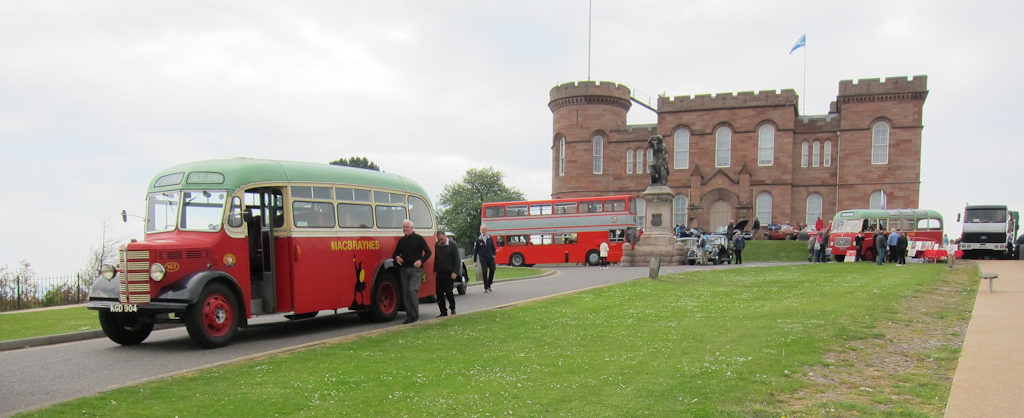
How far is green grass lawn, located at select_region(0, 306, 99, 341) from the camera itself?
11039 millimetres

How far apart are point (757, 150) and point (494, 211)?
75.8ft

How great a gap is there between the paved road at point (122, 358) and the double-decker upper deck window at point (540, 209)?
2200 centimetres

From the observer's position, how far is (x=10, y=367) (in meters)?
8.14

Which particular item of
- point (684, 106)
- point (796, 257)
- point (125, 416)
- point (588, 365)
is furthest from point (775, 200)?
Answer: point (125, 416)

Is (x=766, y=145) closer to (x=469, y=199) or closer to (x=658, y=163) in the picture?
(x=658, y=163)

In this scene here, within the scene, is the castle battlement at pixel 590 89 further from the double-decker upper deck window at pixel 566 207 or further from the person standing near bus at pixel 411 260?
the person standing near bus at pixel 411 260

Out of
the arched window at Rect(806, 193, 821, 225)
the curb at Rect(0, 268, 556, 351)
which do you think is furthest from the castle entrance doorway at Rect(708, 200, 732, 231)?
the curb at Rect(0, 268, 556, 351)

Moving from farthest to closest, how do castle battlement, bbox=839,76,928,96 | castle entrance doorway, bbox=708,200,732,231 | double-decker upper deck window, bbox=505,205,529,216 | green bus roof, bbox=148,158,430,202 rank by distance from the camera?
castle entrance doorway, bbox=708,200,732,231, castle battlement, bbox=839,76,928,96, double-decker upper deck window, bbox=505,205,529,216, green bus roof, bbox=148,158,430,202

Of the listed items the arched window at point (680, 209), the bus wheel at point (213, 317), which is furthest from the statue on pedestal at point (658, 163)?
the bus wheel at point (213, 317)

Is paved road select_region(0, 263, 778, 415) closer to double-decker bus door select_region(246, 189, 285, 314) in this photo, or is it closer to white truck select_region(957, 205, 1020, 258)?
double-decker bus door select_region(246, 189, 285, 314)

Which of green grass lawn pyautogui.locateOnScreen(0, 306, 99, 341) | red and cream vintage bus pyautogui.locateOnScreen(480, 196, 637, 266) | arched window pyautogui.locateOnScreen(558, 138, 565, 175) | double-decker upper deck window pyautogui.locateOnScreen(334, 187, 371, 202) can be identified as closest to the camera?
green grass lawn pyautogui.locateOnScreen(0, 306, 99, 341)

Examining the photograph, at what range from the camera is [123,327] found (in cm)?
967

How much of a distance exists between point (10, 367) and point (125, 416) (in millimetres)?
4075

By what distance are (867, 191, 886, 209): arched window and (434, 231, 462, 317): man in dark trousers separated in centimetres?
4279
